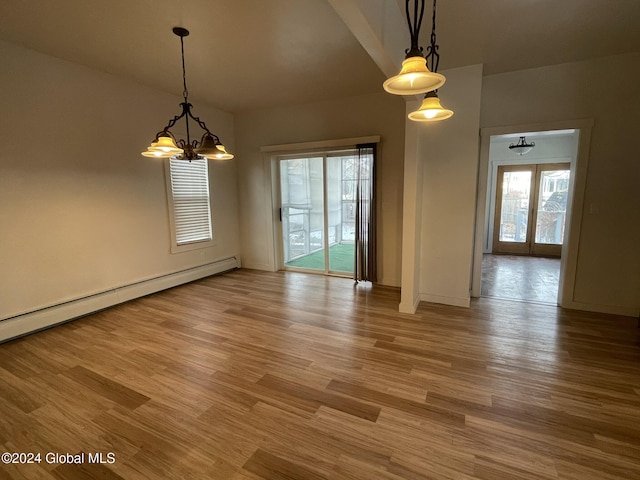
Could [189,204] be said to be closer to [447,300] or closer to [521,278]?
[447,300]

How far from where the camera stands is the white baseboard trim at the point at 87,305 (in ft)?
9.91

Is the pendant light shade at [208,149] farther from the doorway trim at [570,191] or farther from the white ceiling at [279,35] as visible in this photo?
the doorway trim at [570,191]

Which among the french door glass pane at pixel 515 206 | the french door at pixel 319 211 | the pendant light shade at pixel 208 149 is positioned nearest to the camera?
the pendant light shade at pixel 208 149

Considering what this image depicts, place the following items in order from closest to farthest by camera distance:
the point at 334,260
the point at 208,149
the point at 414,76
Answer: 1. the point at 414,76
2. the point at 208,149
3. the point at 334,260

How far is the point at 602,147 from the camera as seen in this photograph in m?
3.34

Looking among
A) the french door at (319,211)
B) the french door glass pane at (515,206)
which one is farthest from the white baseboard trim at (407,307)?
the french door glass pane at (515,206)

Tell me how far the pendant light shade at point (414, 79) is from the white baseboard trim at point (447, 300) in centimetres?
297

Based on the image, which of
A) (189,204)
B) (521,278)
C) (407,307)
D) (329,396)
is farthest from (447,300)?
(189,204)

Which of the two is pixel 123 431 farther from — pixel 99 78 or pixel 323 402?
pixel 99 78

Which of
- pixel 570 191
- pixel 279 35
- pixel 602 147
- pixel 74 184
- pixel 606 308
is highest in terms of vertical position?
pixel 279 35

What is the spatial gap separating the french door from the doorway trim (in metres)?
1.77

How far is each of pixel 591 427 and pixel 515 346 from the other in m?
0.98

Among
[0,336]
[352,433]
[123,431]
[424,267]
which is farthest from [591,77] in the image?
[0,336]

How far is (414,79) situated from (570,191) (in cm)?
335
